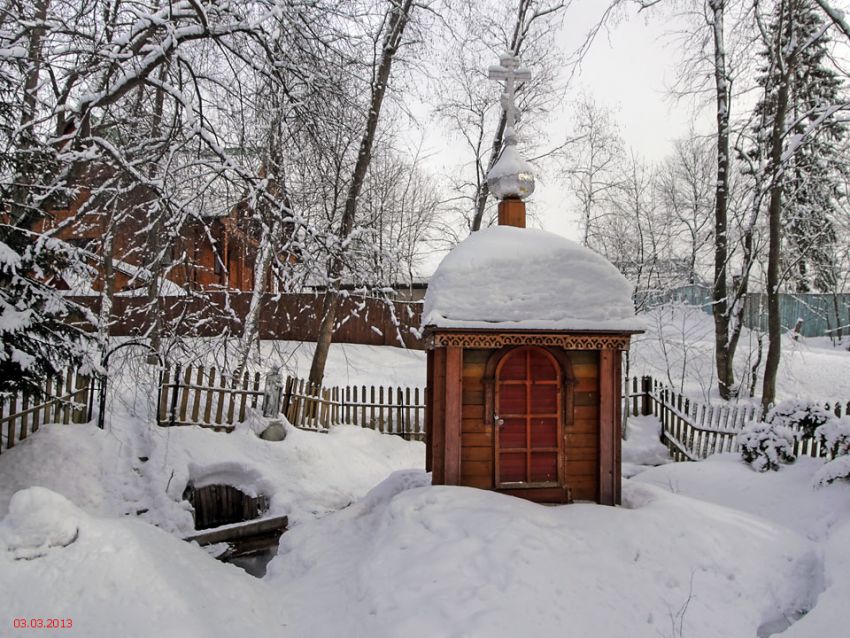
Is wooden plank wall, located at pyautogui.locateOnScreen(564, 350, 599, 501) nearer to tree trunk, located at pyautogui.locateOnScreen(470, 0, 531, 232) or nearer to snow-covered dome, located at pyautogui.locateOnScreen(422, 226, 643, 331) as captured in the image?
snow-covered dome, located at pyautogui.locateOnScreen(422, 226, 643, 331)

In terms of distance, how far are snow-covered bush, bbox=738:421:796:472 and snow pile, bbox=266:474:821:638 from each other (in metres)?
2.51

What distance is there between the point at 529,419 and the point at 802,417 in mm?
5148

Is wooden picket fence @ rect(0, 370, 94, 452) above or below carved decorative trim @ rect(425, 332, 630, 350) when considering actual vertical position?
below

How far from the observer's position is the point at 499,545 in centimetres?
504

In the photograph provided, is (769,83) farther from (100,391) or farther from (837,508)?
(100,391)

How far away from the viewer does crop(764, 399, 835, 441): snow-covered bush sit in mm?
8653

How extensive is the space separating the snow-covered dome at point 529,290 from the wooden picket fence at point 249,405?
375 cm

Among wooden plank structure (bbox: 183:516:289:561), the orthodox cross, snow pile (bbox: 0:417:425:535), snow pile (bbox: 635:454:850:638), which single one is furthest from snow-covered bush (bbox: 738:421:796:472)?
wooden plank structure (bbox: 183:516:289:561)

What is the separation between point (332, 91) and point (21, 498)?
190 inches

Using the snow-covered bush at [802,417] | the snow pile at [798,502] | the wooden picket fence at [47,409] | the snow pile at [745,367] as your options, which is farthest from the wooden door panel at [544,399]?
the snow pile at [745,367]

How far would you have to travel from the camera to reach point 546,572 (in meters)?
4.74

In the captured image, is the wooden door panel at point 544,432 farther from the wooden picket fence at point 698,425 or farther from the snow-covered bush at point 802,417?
the wooden picket fence at point 698,425

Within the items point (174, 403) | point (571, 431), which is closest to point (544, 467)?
point (571, 431)
